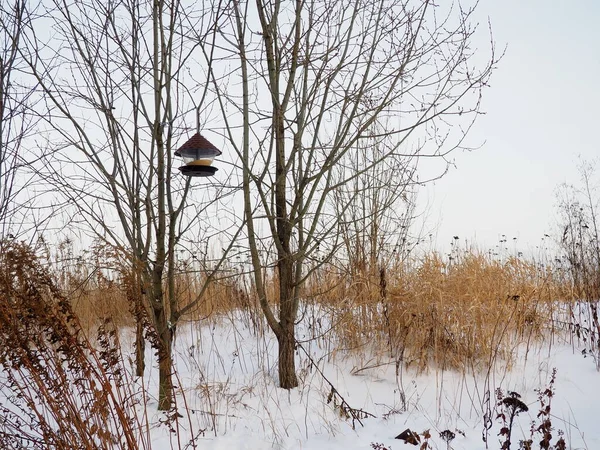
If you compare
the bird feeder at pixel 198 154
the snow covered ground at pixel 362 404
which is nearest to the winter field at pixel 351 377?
the snow covered ground at pixel 362 404

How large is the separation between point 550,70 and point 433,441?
14.6 ft

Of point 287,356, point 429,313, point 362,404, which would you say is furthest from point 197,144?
point 429,313

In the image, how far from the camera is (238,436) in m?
2.59

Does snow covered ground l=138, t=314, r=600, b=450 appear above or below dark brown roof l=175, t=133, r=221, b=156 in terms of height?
below

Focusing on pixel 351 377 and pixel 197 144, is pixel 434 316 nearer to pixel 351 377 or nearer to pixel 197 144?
pixel 351 377

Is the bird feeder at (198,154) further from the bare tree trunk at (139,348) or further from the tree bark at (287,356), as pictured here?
the tree bark at (287,356)

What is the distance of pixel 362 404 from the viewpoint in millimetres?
3029

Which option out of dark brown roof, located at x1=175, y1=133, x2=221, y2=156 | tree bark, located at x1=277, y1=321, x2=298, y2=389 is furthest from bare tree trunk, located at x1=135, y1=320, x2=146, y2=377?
dark brown roof, located at x1=175, y1=133, x2=221, y2=156

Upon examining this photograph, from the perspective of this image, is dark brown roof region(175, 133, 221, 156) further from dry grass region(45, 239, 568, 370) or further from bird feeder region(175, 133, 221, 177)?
dry grass region(45, 239, 568, 370)

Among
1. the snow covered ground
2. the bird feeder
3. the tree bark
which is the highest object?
the bird feeder

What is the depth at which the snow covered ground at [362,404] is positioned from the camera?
2535 millimetres

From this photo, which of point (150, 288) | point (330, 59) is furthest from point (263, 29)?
point (150, 288)

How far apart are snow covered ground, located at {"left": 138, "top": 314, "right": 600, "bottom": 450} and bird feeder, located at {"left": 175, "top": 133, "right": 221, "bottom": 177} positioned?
4.17 ft

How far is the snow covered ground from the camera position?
2.54 metres
